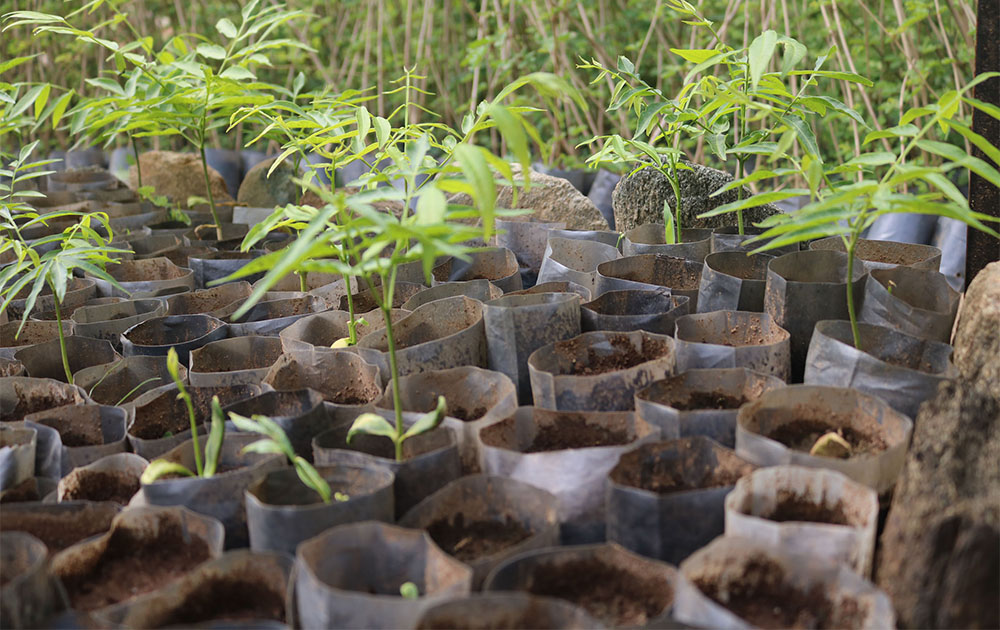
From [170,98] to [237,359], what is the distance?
757 mm

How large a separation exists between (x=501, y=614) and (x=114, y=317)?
125 centimetres

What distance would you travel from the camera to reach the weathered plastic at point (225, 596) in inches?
34.0

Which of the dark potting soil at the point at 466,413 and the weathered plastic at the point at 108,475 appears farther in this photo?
the dark potting soil at the point at 466,413

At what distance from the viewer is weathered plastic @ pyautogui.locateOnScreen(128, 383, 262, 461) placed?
1.28 metres

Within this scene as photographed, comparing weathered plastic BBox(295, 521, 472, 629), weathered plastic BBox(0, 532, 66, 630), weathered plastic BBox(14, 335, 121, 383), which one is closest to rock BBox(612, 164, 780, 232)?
weathered plastic BBox(14, 335, 121, 383)

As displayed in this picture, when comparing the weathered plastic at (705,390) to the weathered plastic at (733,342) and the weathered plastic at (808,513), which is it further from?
the weathered plastic at (808,513)

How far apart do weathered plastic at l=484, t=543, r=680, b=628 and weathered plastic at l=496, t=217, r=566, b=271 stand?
1208mm

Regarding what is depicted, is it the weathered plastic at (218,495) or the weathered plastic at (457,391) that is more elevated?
the weathered plastic at (457,391)

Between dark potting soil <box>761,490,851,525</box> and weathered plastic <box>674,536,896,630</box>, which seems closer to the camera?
weathered plastic <box>674,536,896,630</box>

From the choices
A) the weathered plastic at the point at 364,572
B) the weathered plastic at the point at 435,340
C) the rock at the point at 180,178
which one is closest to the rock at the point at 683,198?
the weathered plastic at the point at 435,340

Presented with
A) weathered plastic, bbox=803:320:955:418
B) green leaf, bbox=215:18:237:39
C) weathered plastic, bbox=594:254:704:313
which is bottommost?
weathered plastic, bbox=803:320:955:418

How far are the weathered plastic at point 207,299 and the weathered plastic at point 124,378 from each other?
291 mm

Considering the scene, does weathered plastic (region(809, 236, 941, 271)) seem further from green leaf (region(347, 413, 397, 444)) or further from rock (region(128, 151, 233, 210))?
rock (region(128, 151, 233, 210))

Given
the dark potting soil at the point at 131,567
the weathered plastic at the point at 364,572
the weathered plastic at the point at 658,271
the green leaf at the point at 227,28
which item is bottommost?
the dark potting soil at the point at 131,567
